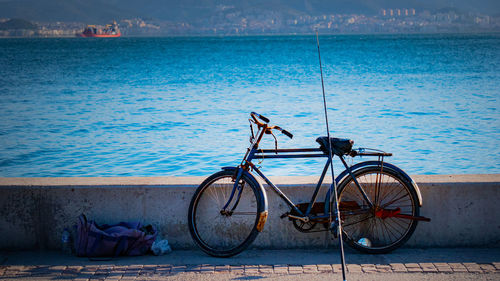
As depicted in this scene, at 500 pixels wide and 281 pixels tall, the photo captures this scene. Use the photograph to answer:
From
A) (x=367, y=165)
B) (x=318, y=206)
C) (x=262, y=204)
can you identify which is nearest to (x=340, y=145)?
(x=367, y=165)

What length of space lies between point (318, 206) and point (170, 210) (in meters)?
1.40

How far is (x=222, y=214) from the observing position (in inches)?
194

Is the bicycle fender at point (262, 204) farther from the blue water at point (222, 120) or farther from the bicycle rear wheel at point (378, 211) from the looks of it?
the blue water at point (222, 120)

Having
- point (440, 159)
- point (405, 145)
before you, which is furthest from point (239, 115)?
point (440, 159)

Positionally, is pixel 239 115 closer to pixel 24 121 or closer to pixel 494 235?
pixel 24 121

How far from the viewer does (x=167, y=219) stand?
202 inches

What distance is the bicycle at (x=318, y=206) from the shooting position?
15.8 feet

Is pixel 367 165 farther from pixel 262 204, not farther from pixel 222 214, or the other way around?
pixel 222 214

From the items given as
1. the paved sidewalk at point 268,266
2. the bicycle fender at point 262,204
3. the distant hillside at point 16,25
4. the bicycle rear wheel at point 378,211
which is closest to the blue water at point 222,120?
the bicycle rear wheel at point 378,211

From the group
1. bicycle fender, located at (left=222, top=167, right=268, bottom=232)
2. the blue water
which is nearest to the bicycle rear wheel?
bicycle fender, located at (left=222, top=167, right=268, bottom=232)

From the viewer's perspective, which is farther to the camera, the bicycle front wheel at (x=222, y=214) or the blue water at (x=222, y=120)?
the blue water at (x=222, y=120)

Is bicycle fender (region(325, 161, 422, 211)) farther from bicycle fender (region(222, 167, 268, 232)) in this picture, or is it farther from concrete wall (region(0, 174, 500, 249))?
bicycle fender (region(222, 167, 268, 232))

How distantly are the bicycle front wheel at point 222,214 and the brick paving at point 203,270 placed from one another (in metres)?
0.33

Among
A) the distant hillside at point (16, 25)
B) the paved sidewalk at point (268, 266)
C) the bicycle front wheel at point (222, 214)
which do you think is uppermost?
the distant hillside at point (16, 25)
